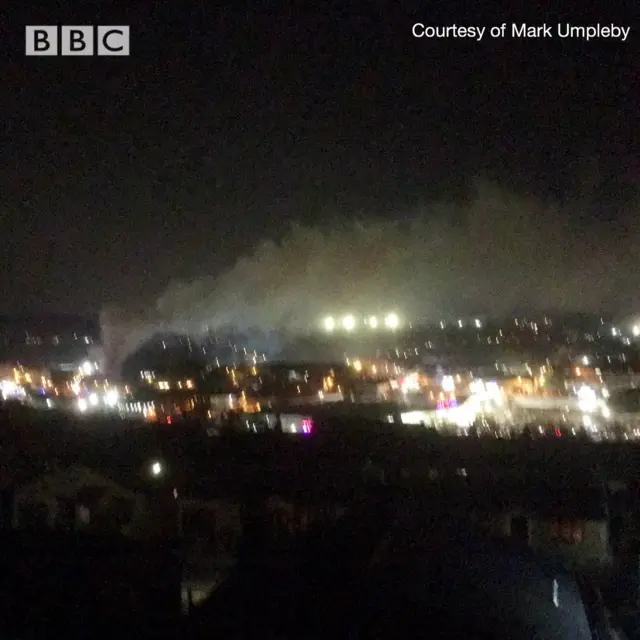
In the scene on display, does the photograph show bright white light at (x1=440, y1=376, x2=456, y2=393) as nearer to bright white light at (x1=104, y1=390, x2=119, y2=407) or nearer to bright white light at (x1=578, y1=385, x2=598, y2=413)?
bright white light at (x1=578, y1=385, x2=598, y2=413)

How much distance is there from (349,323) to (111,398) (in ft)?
16.8

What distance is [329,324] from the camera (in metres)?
14.6

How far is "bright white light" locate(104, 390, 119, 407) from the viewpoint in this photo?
1273cm

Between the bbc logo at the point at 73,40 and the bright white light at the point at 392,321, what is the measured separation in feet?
30.3

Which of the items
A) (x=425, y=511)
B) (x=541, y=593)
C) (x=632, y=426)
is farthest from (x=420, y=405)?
(x=541, y=593)

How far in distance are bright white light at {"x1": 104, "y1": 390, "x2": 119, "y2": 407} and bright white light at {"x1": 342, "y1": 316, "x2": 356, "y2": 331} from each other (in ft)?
16.2

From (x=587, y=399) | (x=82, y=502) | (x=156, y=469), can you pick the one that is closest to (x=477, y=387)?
(x=587, y=399)

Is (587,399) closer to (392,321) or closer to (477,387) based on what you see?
(477,387)

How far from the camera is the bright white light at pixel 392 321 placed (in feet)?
46.7

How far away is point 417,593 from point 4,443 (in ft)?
19.4

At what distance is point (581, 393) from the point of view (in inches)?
471

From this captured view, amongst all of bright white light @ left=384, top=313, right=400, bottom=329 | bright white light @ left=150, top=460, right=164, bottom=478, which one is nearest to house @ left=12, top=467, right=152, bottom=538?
bright white light @ left=150, top=460, right=164, bottom=478

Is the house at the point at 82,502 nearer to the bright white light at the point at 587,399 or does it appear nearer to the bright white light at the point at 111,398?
the bright white light at the point at 111,398

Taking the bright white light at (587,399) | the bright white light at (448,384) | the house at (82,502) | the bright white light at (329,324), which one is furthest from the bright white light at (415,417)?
the house at (82,502)
